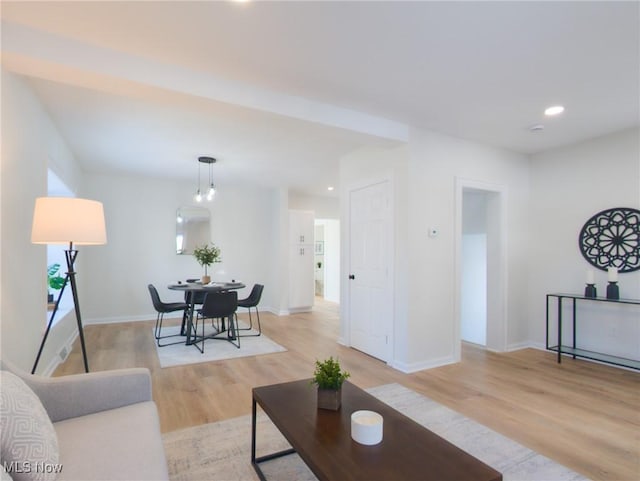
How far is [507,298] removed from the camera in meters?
4.50

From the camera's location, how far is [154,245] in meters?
A: 6.39

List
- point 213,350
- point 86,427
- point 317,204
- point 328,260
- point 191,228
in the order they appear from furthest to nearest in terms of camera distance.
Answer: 1. point 328,260
2. point 317,204
3. point 191,228
4. point 213,350
5. point 86,427

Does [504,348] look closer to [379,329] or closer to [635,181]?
[379,329]

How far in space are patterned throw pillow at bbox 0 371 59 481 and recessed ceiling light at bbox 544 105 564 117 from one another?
411cm

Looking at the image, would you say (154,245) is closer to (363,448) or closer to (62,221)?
(62,221)

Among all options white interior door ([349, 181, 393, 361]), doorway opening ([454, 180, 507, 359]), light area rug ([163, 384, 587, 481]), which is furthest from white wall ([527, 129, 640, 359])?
light area rug ([163, 384, 587, 481])


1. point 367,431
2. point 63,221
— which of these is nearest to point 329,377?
point 367,431

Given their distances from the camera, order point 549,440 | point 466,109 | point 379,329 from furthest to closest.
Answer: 1. point 379,329
2. point 466,109
3. point 549,440

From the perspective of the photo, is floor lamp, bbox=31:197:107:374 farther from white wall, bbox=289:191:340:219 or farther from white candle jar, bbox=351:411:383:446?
white wall, bbox=289:191:340:219

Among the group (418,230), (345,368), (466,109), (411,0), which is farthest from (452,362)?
(411,0)

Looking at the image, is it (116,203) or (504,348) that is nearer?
(504,348)

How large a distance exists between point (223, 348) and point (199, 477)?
2.67 meters

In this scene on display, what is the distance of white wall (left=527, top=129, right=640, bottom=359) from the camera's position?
3805mm

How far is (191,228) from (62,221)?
180 inches
